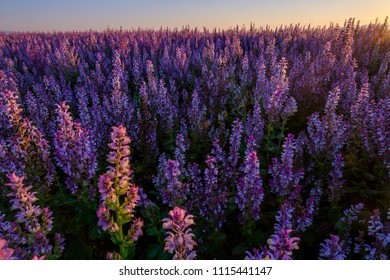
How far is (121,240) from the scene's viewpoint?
2.80 m

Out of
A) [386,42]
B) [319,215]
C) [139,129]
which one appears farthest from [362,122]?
[386,42]

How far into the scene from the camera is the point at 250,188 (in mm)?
3236

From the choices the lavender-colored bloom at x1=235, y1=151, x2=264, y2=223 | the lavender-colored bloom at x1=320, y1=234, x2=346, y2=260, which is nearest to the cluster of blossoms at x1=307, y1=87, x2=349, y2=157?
the lavender-colored bloom at x1=235, y1=151, x2=264, y2=223

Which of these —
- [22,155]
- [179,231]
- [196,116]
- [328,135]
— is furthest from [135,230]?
[328,135]

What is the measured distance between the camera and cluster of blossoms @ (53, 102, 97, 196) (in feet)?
11.9

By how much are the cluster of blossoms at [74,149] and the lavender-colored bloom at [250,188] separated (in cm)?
183

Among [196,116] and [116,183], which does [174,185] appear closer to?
[116,183]

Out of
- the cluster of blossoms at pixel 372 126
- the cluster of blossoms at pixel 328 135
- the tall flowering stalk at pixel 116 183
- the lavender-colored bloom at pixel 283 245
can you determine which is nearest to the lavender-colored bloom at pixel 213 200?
the tall flowering stalk at pixel 116 183

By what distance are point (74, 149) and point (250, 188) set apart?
2120 millimetres

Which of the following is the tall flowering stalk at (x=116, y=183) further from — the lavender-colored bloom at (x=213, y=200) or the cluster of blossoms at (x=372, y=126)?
the cluster of blossoms at (x=372, y=126)

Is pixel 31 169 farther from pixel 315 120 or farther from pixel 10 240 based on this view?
pixel 315 120

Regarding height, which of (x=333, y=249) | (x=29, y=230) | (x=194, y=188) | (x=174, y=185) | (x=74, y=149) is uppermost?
(x=74, y=149)

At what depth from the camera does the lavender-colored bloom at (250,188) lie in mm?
3062
